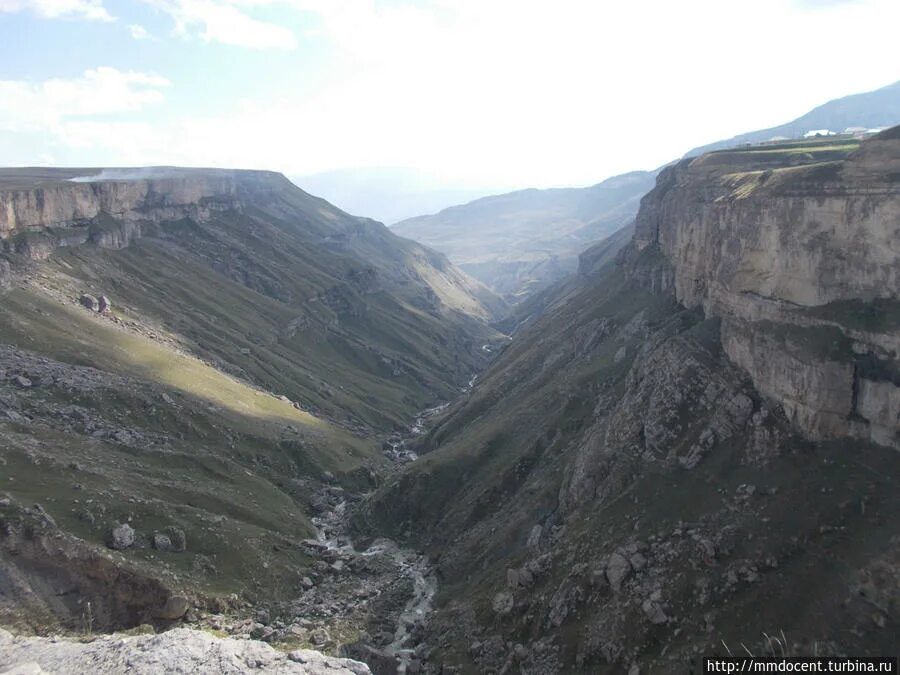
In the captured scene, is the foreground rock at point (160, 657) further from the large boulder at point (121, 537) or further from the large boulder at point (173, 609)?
the large boulder at point (121, 537)

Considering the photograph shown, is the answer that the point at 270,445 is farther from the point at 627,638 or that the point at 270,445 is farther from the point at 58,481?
the point at 627,638

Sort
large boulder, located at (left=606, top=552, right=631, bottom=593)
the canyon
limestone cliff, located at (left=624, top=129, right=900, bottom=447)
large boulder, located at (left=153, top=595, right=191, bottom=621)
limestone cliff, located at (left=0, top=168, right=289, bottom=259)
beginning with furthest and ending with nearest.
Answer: limestone cliff, located at (left=0, top=168, right=289, bottom=259) < large boulder, located at (left=153, top=595, right=191, bottom=621) < large boulder, located at (left=606, top=552, right=631, bottom=593) < limestone cliff, located at (left=624, top=129, right=900, bottom=447) < the canyon

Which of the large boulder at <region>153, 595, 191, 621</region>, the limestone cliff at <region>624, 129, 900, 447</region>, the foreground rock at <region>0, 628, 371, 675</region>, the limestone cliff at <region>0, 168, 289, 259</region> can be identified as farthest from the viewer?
the limestone cliff at <region>0, 168, 289, 259</region>

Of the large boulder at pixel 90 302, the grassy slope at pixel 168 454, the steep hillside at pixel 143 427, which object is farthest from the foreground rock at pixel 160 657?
the large boulder at pixel 90 302

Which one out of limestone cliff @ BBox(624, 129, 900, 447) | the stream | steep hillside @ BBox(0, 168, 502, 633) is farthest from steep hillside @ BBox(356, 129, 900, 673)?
steep hillside @ BBox(0, 168, 502, 633)

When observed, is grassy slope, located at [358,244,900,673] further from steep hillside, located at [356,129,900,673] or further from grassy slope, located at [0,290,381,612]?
grassy slope, located at [0,290,381,612]

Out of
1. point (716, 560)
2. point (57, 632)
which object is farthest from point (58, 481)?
point (716, 560)
